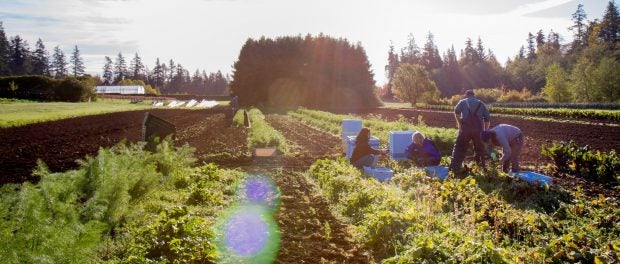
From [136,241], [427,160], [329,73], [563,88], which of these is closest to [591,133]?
[427,160]

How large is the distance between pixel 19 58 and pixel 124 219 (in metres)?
117

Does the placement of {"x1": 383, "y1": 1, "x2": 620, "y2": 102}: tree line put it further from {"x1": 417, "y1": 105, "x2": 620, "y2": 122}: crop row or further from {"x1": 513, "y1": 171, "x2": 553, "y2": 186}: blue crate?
{"x1": 513, "y1": 171, "x2": 553, "y2": 186}: blue crate

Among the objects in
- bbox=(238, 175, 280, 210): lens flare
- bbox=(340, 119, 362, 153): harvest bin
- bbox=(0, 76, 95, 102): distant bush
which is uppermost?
bbox=(0, 76, 95, 102): distant bush

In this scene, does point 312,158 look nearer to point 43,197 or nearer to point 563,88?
point 43,197

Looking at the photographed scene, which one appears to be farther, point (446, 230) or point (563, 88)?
point (563, 88)

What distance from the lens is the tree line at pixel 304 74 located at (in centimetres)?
6681

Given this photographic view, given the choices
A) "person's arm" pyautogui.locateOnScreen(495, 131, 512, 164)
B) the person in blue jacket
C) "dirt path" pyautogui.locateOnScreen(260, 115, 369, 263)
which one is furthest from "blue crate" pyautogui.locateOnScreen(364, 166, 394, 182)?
"person's arm" pyautogui.locateOnScreen(495, 131, 512, 164)

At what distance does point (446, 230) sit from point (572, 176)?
23.5 feet

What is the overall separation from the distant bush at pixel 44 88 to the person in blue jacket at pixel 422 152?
5511cm

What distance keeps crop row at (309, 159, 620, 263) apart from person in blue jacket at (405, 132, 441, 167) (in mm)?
1462

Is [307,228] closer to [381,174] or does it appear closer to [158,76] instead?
[381,174]

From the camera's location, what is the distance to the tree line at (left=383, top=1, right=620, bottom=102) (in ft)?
168

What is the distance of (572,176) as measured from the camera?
10992 millimetres

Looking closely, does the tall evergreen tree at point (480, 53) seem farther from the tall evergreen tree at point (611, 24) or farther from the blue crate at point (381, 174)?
the blue crate at point (381, 174)
